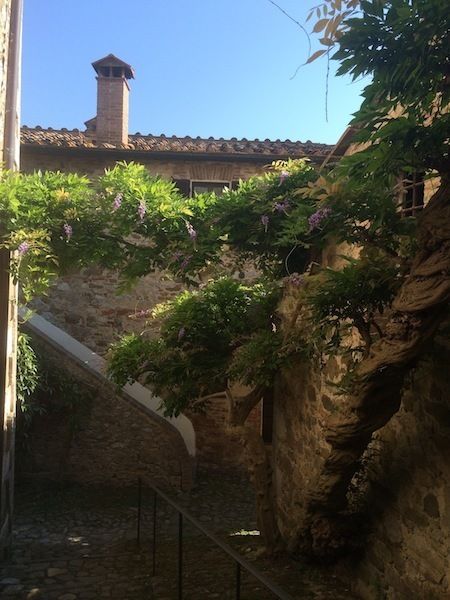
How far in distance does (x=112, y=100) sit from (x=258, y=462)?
25.9 ft

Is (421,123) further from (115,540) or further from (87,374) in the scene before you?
(87,374)

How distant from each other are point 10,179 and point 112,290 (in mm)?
5265

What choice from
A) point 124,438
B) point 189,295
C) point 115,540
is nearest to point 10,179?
point 189,295

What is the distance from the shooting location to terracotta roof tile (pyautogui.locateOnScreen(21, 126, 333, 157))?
973 centimetres

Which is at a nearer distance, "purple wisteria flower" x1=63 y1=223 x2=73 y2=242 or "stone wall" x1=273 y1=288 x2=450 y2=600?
"stone wall" x1=273 y1=288 x2=450 y2=600

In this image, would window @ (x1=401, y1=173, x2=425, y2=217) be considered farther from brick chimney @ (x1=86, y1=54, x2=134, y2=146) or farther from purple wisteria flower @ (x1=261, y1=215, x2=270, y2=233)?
brick chimney @ (x1=86, y1=54, x2=134, y2=146)

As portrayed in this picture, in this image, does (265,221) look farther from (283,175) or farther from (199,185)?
(199,185)

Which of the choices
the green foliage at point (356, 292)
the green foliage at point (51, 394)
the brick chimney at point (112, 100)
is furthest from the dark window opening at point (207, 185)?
the green foliage at point (356, 292)

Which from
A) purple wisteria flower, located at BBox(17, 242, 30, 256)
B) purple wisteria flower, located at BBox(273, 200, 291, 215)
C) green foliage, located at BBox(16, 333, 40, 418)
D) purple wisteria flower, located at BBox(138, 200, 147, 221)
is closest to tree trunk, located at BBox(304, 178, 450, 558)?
purple wisteria flower, located at BBox(273, 200, 291, 215)

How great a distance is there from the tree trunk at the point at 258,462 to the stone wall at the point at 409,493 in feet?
2.59

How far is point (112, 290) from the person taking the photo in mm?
10016

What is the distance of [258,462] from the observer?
5.60 metres

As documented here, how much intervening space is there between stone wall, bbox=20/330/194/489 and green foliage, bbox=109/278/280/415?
2672 mm

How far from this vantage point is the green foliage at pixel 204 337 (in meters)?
5.22
